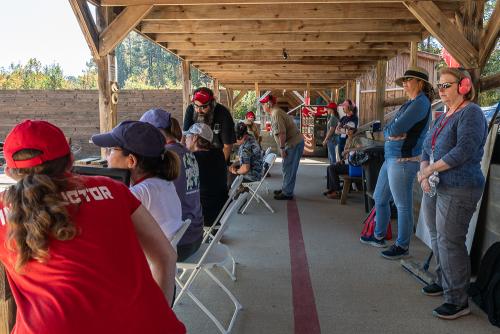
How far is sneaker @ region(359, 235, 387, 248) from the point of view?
4594mm

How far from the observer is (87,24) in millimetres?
4730

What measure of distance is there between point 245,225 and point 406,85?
2628mm

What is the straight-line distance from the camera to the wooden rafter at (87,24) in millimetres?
4574

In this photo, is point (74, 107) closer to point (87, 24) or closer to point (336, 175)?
point (336, 175)

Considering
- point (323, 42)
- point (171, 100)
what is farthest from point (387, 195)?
point (171, 100)

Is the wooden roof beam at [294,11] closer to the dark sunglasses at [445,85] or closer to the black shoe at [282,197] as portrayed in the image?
the black shoe at [282,197]

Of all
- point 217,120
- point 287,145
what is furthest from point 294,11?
point 287,145

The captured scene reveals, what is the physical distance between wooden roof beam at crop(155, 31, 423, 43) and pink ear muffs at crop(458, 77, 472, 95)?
4692 mm

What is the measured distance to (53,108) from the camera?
597 inches

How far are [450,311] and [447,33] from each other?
2.91 meters

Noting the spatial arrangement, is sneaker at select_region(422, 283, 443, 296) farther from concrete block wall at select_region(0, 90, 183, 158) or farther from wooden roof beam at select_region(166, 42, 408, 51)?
concrete block wall at select_region(0, 90, 183, 158)

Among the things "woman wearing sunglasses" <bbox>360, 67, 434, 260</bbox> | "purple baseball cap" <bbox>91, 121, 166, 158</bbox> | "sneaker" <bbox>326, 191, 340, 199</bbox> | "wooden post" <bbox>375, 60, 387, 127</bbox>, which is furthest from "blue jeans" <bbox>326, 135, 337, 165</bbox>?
"purple baseball cap" <bbox>91, 121, 166, 158</bbox>

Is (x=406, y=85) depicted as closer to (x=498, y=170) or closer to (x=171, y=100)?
(x=498, y=170)

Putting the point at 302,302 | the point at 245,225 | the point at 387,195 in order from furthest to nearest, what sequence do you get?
the point at 245,225
the point at 387,195
the point at 302,302
